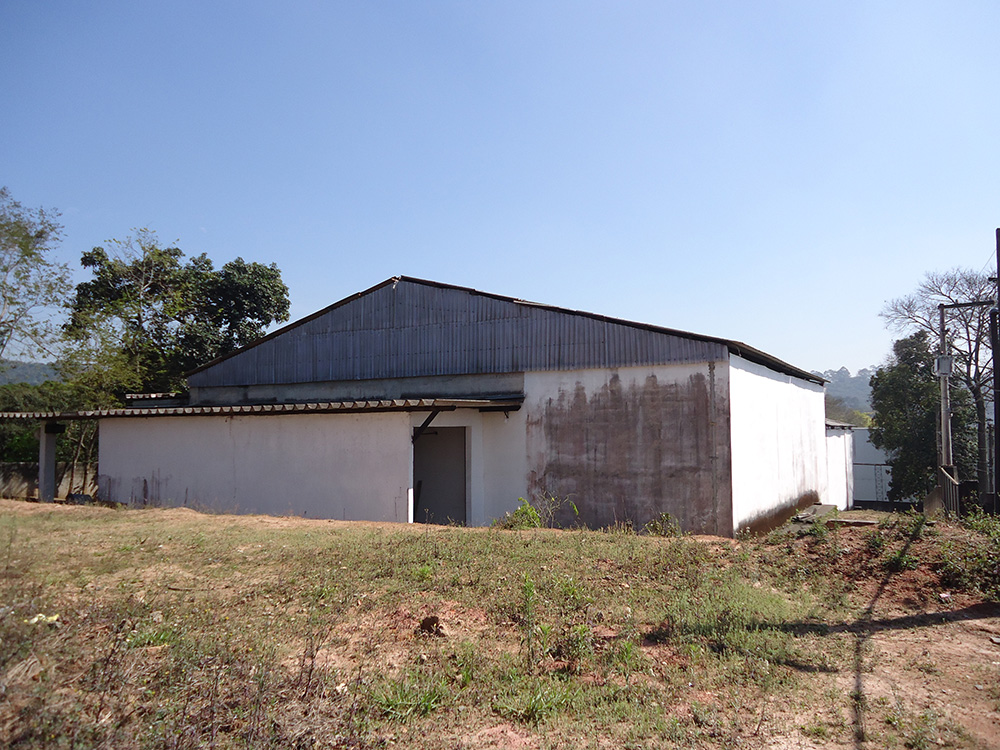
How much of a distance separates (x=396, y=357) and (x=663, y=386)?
8036 millimetres

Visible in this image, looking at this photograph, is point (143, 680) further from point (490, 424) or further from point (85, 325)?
point (85, 325)

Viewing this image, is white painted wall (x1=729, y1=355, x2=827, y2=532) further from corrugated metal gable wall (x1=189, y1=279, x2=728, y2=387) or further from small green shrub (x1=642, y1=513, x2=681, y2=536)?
corrugated metal gable wall (x1=189, y1=279, x2=728, y2=387)

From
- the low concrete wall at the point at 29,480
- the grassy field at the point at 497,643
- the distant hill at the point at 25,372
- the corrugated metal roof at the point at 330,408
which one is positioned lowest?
the low concrete wall at the point at 29,480

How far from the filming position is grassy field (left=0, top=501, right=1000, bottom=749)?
4035 millimetres

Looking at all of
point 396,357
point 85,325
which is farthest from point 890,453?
Answer: point 85,325

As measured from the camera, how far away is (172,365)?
1187 inches

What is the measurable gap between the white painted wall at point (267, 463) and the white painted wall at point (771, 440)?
7.45m

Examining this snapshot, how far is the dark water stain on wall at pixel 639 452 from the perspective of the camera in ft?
45.3

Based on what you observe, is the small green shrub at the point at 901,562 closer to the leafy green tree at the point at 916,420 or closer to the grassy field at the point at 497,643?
the grassy field at the point at 497,643

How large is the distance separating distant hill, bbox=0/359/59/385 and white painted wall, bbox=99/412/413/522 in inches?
357

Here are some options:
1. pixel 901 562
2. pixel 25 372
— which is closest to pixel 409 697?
pixel 901 562

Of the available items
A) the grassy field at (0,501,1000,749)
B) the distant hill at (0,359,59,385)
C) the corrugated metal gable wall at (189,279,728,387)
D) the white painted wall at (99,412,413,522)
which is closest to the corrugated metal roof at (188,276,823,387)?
the corrugated metal gable wall at (189,279,728,387)

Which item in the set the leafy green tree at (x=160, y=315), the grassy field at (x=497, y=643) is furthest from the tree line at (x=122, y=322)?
the grassy field at (x=497, y=643)

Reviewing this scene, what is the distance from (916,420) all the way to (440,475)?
23787mm
